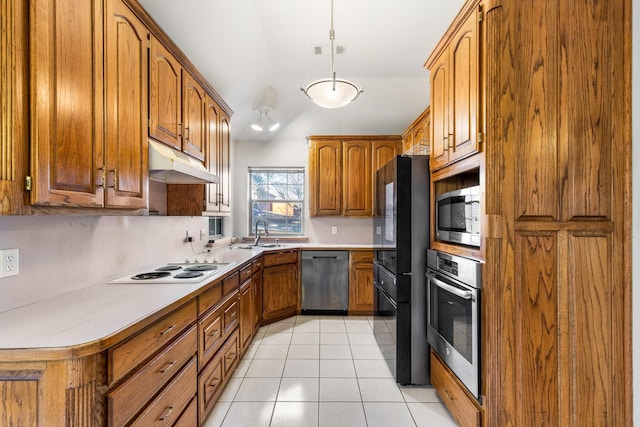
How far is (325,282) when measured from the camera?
12.5ft

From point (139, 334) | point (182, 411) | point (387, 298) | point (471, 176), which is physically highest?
point (471, 176)

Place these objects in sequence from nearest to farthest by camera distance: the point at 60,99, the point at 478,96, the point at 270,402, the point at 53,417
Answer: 1. the point at 53,417
2. the point at 60,99
3. the point at 478,96
4. the point at 270,402

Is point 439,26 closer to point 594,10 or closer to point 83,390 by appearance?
point 594,10

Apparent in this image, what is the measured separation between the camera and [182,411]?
1.50m

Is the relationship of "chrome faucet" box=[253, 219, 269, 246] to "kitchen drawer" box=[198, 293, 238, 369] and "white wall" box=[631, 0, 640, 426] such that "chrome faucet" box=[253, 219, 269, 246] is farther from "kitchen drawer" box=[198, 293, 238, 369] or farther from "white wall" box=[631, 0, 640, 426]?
"white wall" box=[631, 0, 640, 426]

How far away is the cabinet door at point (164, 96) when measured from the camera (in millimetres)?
1796

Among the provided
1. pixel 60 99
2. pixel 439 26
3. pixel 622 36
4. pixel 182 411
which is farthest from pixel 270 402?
pixel 439 26

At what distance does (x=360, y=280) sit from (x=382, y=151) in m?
1.77

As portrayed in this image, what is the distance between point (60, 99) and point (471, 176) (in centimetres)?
224

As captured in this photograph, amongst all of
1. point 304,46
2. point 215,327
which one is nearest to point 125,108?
point 215,327

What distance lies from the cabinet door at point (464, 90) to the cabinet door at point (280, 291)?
7.89 feet

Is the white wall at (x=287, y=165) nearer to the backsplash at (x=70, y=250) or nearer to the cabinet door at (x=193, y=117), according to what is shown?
the cabinet door at (x=193, y=117)

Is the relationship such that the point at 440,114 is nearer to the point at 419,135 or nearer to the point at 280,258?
the point at 419,135

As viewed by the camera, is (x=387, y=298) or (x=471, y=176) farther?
(x=387, y=298)
